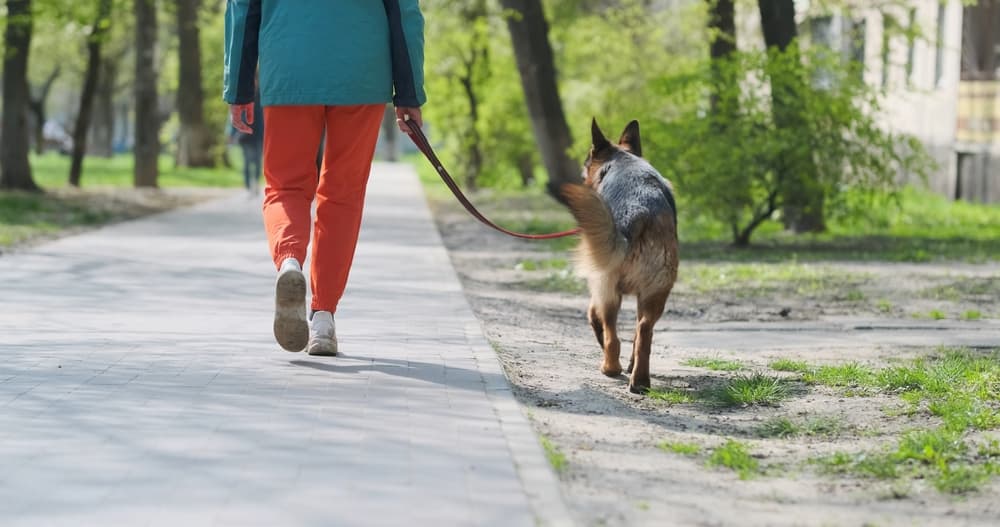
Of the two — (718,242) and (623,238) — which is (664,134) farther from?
(623,238)

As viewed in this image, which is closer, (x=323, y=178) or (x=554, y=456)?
(x=554, y=456)

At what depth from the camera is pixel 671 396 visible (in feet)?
21.7

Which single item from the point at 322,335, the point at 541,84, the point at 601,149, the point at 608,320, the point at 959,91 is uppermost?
the point at 959,91

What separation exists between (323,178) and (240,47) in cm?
72

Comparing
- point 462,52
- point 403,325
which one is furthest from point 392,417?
point 462,52

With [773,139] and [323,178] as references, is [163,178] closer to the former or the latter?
[773,139]

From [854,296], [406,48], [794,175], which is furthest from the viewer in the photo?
[794,175]

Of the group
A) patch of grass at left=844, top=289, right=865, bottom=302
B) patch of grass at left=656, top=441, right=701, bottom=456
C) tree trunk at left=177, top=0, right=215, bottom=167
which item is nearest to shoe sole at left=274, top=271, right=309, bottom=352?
patch of grass at left=656, top=441, right=701, bottom=456

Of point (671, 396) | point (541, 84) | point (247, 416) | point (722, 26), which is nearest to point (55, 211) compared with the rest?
point (541, 84)

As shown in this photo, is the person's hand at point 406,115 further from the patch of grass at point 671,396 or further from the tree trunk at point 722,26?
the tree trunk at point 722,26

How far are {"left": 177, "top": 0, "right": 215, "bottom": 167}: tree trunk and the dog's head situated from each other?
2782 cm

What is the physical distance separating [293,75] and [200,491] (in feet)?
9.26

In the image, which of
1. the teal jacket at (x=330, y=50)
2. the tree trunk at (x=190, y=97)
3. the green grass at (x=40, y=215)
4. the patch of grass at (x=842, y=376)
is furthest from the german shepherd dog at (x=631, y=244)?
the tree trunk at (x=190, y=97)

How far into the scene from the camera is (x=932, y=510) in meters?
4.60
